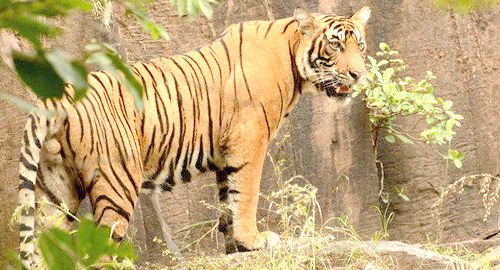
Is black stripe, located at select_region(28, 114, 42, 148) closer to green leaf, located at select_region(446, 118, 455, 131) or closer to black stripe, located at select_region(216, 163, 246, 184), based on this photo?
black stripe, located at select_region(216, 163, 246, 184)

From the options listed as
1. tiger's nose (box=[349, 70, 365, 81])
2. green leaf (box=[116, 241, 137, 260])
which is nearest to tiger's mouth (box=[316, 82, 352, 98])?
tiger's nose (box=[349, 70, 365, 81])

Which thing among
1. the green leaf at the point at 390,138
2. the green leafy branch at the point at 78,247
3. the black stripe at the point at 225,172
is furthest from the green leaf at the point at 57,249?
the green leaf at the point at 390,138

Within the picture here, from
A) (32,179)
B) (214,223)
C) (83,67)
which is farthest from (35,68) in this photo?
(214,223)

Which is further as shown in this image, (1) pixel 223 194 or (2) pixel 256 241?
(1) pixel 223 194

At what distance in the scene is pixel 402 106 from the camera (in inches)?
266

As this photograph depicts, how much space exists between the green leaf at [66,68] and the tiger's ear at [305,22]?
17.0 feet

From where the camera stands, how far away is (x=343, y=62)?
570cm

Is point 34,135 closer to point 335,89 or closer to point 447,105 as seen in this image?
point 335,89

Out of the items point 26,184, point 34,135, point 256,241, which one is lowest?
point 256,241

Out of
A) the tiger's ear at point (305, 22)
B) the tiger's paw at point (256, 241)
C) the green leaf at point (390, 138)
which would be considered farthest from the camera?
the green leaf at point (390, 138)

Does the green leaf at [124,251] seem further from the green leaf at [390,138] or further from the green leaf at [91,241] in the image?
the green leaf at [390,138]

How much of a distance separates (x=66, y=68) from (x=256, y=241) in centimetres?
481

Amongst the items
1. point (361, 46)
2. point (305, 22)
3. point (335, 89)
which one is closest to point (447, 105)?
point (361, 46)

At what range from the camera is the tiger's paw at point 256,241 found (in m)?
5.33
